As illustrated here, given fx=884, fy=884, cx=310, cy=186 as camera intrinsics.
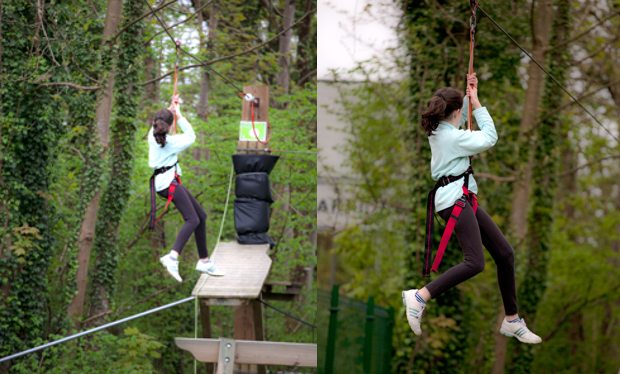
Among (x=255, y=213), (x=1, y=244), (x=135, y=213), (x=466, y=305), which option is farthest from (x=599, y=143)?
(x=1, y=244)

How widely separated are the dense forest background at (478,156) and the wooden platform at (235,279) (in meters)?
1.61

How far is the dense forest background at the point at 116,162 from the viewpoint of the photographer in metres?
9.55

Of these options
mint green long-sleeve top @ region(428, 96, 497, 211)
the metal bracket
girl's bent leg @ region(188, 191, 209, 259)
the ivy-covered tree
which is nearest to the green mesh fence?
the metal bracket

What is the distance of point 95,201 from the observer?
409 inches

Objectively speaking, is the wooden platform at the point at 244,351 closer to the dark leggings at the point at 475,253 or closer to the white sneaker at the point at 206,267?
the white sneaker at the point at 206,267

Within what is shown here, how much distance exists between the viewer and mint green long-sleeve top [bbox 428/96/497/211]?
3.54 meters

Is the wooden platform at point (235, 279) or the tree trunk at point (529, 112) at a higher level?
the tree trunk at point (529, 112)

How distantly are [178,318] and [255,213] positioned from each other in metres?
5.05

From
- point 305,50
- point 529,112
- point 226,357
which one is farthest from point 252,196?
point 305,50

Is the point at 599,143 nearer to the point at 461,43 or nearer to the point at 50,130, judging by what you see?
the point at 461,43

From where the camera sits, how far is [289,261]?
42.4 feet

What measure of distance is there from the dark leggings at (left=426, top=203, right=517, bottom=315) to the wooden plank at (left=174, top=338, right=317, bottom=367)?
387cm

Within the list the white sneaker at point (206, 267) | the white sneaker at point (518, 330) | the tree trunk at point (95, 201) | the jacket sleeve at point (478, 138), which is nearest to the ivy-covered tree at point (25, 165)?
the tree trunk at point (95, 201)

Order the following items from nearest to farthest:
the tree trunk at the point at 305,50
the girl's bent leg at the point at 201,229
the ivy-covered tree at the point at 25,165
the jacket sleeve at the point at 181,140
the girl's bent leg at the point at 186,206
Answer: the jacket sleeve at the point at 181,140
the girl's bent leg at the point at 186,206
the girl's bent leg at the point at 201,229
the ivy-covered tree at the point at 25,165
the tree trunk at the point at 305,50
